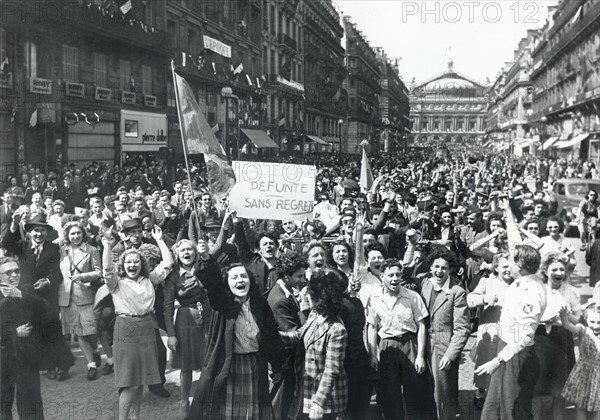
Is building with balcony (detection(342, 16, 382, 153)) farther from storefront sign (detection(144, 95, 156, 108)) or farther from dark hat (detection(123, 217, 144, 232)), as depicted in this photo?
dark hat (detection(123, 217, 144, 232))

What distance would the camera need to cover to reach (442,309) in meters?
5.12

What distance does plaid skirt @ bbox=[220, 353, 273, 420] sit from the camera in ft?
15.0

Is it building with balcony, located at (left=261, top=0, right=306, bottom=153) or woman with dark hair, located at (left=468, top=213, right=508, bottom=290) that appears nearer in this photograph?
woman with dark hair, located at (left=468, top=213, right=508, bottom=290)

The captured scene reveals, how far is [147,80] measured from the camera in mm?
26375

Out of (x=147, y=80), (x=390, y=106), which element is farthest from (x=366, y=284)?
(x=390, y=106)

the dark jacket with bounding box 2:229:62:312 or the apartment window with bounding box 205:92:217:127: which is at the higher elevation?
the apartment window with bounding box 205:92:217:127

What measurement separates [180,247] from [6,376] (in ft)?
5.58

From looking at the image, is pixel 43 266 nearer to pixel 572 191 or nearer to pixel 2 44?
pixel 2 44

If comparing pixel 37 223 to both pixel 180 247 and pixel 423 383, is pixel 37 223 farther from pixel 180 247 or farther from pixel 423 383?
pixel 423 383

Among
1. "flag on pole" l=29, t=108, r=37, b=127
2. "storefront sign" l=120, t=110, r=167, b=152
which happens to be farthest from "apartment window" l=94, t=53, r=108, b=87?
"flag on pole" l=29, t=108, r=37, b=127

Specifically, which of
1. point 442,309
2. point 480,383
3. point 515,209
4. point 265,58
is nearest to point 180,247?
point 442,309

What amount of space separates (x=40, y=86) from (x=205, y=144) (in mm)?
13769

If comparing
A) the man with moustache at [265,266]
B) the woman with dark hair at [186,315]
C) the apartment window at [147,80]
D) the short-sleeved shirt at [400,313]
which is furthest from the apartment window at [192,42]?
the short-sleeved shirt at [400,313]

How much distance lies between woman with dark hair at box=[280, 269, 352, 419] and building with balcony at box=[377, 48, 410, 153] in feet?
234
